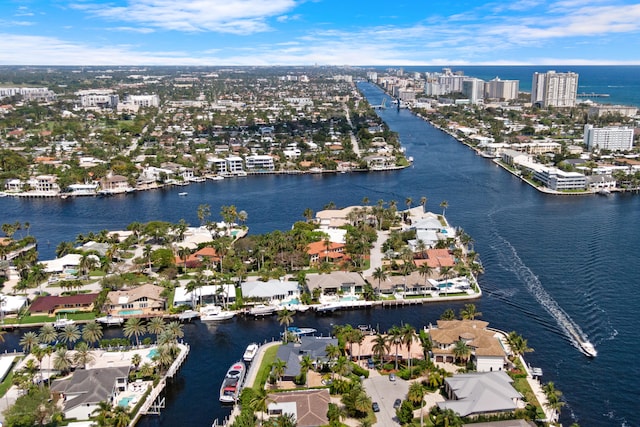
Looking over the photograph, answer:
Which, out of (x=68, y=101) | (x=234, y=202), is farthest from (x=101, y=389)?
(x=68, y=101)

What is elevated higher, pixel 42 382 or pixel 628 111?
pixel 628 111

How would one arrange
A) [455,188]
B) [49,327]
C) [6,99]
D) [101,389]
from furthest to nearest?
[6,99] < [455,188] < [49,327] < [101,389]

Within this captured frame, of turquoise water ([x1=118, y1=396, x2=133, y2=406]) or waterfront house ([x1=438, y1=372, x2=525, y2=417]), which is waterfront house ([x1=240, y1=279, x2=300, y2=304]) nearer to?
turquoise water ([x1=118, y1=396, x2=133, y2=406])

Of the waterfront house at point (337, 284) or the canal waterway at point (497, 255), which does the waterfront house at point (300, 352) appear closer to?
the canal waterway at point (497, 255)

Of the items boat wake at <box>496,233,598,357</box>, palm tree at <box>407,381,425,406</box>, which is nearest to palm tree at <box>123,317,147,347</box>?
palm tree at <box>407,381,425,406</box>

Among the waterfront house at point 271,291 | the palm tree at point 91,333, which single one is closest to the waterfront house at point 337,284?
the waterfront house at point 271,291

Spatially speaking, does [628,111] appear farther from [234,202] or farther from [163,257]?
[163,257]

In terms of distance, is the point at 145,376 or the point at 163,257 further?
the point at 163,257

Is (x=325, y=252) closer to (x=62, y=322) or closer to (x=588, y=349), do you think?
(x=62, y=322)
